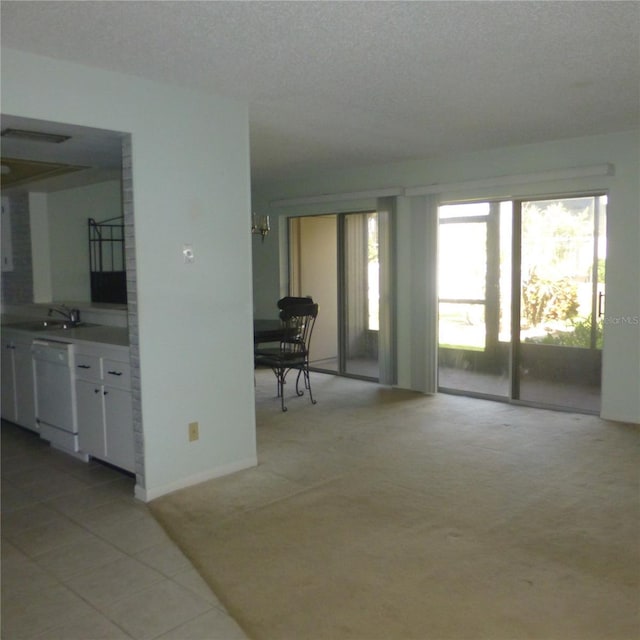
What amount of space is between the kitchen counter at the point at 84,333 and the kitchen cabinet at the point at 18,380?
103 millimetres

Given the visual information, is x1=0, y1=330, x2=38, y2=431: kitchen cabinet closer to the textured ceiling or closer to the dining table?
the dining table

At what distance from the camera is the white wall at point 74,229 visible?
6.14 meters

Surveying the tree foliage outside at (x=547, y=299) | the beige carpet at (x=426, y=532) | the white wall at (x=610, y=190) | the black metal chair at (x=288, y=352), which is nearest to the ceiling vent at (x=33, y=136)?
the beige carpet at (x=426, y=532)

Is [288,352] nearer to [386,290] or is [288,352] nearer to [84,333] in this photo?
[386,290]

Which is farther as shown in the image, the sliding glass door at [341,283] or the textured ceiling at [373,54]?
the sliding glass door at [341,283]

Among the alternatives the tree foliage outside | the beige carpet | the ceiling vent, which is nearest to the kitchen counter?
the beige carpet

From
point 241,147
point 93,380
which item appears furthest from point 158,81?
point 93,380

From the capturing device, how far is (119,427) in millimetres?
3814

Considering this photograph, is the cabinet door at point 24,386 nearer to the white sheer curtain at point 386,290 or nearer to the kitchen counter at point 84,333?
the kitchen counter at point 84,333

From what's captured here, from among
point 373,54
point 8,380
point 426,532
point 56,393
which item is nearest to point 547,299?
point 426,532

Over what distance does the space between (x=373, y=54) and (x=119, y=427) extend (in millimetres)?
2564

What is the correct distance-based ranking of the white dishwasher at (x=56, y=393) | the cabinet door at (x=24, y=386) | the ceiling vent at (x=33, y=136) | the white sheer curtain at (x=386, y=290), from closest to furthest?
the ceiling vent at (x=33, y=136) < the white dishwasher at (x=56, y=393) < the cabinet door at (x=24, y=386) < the white sheer curtain at (x=386, y=290)

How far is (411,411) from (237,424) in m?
2.10

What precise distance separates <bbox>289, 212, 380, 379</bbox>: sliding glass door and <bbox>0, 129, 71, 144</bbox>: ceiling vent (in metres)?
3.94
